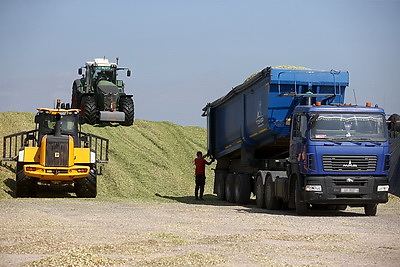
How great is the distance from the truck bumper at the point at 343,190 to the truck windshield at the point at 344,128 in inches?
39.3

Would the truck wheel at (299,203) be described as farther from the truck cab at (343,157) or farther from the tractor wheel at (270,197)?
the tractor wheel at (270,197)

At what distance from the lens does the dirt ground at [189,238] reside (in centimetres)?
1083

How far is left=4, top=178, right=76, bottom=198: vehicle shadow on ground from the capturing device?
1080 inches

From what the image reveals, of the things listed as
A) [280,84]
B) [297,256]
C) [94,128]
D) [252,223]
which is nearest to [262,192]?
[280,84]

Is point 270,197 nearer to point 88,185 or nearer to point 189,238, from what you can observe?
point 88,185

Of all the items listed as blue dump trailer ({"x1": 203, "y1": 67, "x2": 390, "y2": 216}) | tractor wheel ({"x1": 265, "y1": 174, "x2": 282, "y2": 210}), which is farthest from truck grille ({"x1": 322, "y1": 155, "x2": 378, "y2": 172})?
tractor wheel ({"x1": 265, "y1": 174, "x2": 282, "y2": 210})

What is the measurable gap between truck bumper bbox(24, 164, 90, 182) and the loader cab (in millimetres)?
1478

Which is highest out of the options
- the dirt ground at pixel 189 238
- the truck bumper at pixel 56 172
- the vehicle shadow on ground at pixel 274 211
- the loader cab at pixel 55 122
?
the loader cab at pixel 55 122

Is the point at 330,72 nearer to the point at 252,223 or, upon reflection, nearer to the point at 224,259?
the point at 252,223

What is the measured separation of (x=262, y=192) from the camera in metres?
23.5

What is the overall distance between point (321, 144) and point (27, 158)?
35.9 ft

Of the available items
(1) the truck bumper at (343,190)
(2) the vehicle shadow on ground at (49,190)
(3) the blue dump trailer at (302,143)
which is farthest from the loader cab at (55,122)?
(1) the truck bumper at (343,190)

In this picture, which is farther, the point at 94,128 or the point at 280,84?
the point at 94,128

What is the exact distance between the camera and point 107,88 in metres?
34.9
